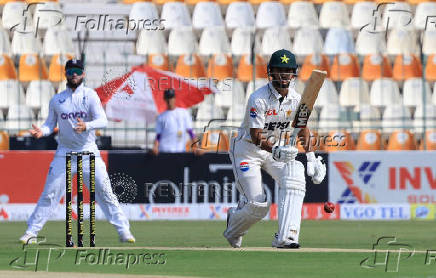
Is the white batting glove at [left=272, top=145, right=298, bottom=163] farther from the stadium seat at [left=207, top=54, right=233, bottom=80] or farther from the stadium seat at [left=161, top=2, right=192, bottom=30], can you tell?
the stadium seat at [left=161, top=2, right=192, bottom=30]

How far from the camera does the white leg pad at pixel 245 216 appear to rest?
349 inches

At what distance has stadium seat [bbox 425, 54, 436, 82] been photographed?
64.9 ft

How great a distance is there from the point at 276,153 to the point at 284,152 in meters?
0.07

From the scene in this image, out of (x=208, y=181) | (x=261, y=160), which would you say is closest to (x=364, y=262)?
(x=261, y=160)

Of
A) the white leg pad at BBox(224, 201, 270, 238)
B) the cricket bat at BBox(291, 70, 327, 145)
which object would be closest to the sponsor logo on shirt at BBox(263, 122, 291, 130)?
the cricket bat at BBox(291, 70, 327, 145)

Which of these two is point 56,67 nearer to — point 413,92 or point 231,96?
point 231,96

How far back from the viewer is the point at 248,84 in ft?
61.5

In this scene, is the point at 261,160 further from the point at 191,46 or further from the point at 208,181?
the point at 191,46

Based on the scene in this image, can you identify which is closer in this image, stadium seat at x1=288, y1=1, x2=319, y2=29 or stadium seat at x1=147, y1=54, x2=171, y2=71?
stadium seat at x1=147, y1=54, x2=171, y2=71

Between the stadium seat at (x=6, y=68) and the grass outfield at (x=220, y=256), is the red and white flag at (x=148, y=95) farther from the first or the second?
the grass outfield at (x=220, y=256)

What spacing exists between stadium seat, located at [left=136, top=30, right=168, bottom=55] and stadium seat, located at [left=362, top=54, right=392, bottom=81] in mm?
3758

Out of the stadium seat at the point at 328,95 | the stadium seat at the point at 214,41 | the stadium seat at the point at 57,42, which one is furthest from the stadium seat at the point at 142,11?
the stadium seat at the point at 328,95

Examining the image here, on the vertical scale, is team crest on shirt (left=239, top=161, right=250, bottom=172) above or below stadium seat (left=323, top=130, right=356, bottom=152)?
above

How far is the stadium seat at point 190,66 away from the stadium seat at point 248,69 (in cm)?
67
